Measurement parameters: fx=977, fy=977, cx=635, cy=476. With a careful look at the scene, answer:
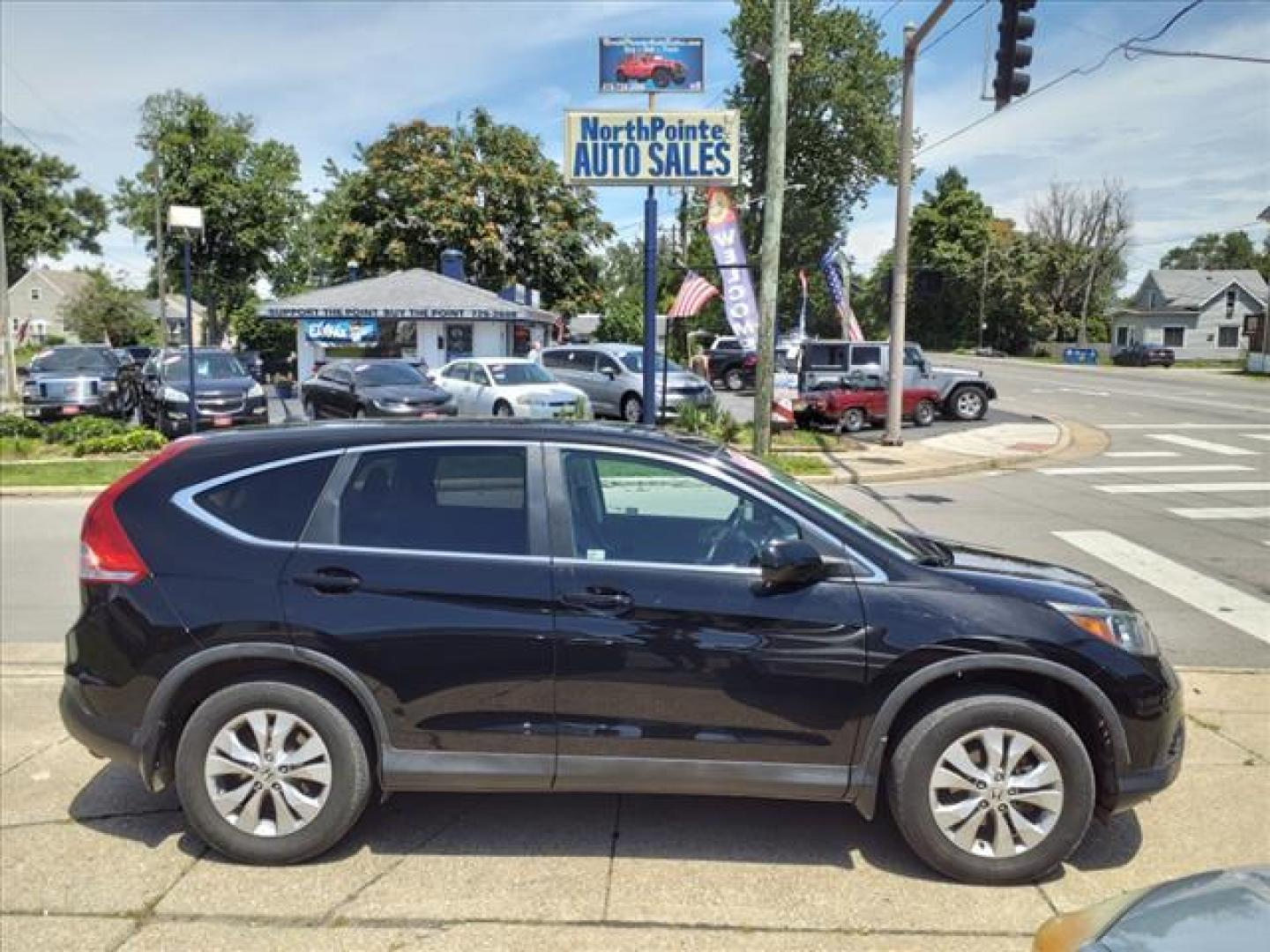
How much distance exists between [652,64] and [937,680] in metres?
13.4

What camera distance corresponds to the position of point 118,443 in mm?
16734

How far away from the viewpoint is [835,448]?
1805 cm

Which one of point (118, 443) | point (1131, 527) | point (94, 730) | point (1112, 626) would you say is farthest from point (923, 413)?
point (94, 730)

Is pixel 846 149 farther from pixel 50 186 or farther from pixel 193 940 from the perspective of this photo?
pixel 193 940

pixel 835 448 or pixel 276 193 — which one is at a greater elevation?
pixel 276 193

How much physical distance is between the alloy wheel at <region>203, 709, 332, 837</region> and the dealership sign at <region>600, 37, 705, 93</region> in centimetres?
1328

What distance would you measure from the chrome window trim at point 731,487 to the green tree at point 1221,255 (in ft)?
371

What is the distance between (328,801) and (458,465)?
4.35 feet

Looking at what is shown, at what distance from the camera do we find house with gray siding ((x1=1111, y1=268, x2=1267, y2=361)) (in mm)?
73375

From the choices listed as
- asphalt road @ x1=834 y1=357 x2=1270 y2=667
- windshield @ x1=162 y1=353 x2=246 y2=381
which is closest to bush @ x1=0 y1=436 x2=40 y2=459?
windshield @ x1=162 y1=353 x2=246 y2=381

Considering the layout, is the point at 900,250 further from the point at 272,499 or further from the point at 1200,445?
the point at 272,499

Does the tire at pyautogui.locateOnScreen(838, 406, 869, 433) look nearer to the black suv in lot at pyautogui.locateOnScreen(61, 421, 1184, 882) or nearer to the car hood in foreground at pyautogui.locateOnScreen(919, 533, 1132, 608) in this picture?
the car hood in foreground at pyautogui.locateOnScreen(919, 533, 1132, 608)

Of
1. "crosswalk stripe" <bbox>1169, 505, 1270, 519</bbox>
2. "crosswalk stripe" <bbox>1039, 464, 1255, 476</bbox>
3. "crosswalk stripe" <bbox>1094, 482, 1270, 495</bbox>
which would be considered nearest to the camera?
"crosswalk stripe" <bbox>1169, 505, 1270, 519</bbox>

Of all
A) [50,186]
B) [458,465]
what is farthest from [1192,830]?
[50,186]
